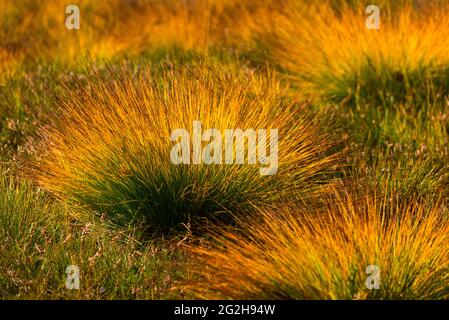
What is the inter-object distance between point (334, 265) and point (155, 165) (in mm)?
1177

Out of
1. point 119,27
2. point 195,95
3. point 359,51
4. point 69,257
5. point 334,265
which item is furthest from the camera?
point 119,27

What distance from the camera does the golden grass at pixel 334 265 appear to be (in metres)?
3.54

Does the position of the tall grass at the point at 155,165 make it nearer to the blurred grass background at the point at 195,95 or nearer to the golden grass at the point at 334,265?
the blurred grass background at the point at 195,95

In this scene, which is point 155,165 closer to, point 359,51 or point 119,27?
point 359,51

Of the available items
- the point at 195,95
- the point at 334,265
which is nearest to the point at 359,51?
the point at 195,95

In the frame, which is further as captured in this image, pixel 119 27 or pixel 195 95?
pixel 119 27

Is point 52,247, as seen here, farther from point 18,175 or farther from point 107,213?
point 18,175

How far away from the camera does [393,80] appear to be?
21.1 ft

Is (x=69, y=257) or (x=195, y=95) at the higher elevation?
(x=195, y=95)

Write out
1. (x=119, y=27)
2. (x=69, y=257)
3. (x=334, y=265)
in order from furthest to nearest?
(x=119, y=27) < (x=69, y=257) < (x=334, y=265)

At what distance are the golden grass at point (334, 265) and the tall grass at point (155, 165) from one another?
1.90 ft

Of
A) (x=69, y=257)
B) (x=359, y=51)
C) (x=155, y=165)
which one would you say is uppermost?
(x=359, y=51)

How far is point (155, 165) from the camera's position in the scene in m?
4.37
